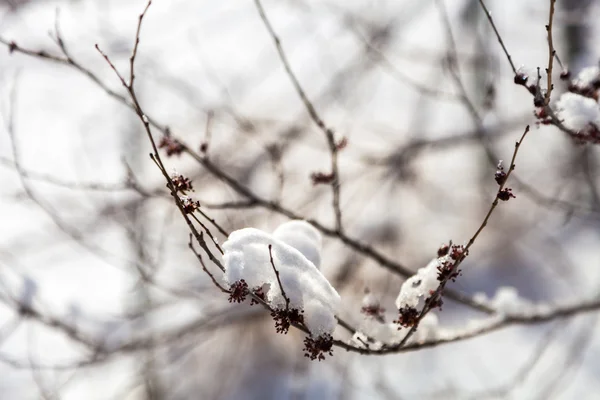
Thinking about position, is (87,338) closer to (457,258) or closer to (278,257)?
(278,257)

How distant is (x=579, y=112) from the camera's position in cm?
147

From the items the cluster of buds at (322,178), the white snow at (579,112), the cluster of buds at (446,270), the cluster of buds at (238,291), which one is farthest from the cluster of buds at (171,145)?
the white snow at (579,112)

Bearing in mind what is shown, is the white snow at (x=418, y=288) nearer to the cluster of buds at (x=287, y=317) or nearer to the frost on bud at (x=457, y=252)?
the frost on bud at (x=457, y=252)

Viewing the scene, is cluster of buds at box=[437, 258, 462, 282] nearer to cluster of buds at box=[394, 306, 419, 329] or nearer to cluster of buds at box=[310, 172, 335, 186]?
cluster of buds at box=[394, 306, 419, 329]

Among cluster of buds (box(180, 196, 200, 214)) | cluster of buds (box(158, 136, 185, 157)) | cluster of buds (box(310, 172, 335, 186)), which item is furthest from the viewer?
cluster of buds (box(310, 172, 335, 186))

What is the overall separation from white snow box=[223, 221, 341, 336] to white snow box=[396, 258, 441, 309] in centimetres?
20

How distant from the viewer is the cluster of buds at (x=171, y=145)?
1854 millimetres

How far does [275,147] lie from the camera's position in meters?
2.52

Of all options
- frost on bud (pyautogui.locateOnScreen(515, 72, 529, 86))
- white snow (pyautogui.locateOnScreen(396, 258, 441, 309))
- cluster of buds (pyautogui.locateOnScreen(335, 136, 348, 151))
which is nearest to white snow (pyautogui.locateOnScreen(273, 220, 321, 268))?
white snow (pyautogui.locateOnScreen(396, 258, 441, 309))

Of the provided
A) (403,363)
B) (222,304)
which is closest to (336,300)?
(222,304)

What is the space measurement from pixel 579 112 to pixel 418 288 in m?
0.72

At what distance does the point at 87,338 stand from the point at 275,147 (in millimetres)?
1449

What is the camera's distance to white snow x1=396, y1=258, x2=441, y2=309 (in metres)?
1.33

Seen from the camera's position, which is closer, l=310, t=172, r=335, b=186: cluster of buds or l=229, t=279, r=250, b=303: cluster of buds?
l=229, t=279, r=250, b=303: cluster of buds
